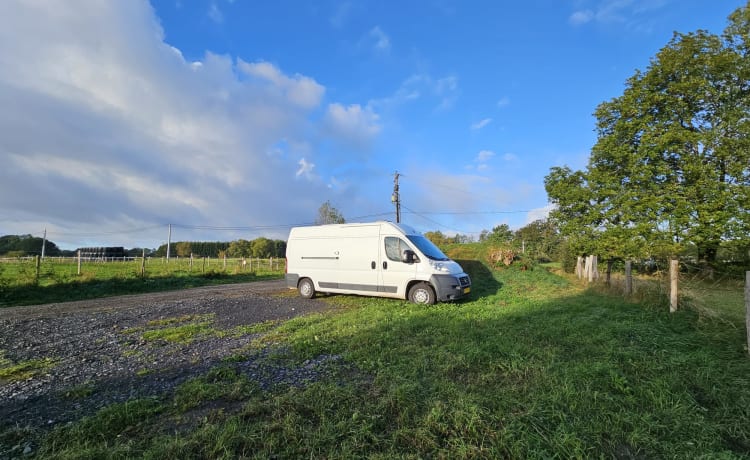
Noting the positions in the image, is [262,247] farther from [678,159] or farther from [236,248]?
[678,159]

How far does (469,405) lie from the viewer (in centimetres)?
293

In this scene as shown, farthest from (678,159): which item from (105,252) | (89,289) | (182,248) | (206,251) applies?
(182,248)

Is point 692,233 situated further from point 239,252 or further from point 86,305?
point 239,252

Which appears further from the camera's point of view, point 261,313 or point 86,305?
point 86,305

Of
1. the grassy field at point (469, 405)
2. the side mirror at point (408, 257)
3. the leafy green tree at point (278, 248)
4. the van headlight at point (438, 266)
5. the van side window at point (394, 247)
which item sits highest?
the leafy green tree at point (278, 248)

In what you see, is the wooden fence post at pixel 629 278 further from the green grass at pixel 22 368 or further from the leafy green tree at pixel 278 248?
the leafy green tree at pixel 278 248

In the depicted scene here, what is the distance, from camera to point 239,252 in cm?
7081

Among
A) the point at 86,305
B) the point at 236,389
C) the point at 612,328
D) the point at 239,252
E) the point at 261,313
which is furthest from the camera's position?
the point at 239,252

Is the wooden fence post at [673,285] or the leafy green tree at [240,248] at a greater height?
the leafy green tree at [240,248]

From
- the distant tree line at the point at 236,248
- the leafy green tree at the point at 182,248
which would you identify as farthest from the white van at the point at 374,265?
the leafy green tree at the point at 182,248

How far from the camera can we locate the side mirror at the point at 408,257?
9133 mm

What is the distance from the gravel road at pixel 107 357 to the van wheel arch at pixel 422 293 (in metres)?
3.04

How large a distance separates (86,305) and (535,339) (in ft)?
42.2

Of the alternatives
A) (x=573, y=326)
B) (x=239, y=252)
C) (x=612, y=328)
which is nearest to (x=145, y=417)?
(x=573, y=326)
